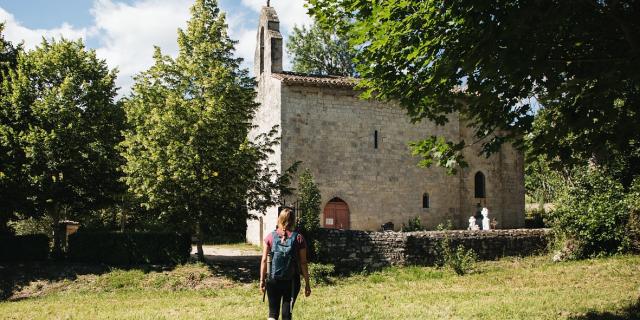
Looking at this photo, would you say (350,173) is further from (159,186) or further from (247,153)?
(159,186)

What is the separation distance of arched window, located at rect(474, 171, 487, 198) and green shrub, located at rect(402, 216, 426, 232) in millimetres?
4228

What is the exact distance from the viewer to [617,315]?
8.87 meters

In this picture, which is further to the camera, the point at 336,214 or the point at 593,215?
the point at 336,214

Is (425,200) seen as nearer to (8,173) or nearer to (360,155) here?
(360,155)

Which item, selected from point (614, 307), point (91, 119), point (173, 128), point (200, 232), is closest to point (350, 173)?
point (200, 232)

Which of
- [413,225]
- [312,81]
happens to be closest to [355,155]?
[312,81]

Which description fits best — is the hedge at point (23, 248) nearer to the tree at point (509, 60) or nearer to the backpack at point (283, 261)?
the tree at point (509, 60)

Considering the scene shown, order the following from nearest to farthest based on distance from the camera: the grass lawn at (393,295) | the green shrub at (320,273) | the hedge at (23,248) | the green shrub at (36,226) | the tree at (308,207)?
the grass lawn at (393,295)
the green shrub at (320,273)
the tree at (308,207)
the hedge at (23,248)
the green shrub at (36,226)

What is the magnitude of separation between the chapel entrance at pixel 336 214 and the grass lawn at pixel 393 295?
6627 mm

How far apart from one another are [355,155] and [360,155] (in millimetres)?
244

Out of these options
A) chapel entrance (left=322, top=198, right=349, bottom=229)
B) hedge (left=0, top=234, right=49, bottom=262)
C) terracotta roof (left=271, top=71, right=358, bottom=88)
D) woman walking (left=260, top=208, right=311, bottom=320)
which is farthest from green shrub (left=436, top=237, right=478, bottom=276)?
hedge (left=0, top=234, right=49, bottom=262)

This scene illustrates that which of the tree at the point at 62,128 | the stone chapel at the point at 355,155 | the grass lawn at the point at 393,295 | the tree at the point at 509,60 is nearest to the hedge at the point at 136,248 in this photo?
the grass lawn at the point at 393,295

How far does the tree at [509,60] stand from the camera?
23.0ft

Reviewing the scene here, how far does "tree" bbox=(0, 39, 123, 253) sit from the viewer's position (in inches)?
725
